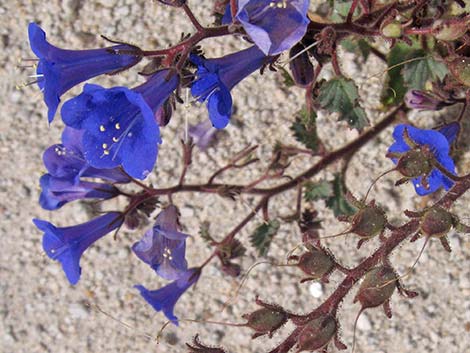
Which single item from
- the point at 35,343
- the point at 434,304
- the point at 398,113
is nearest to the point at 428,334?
the point at 434,304

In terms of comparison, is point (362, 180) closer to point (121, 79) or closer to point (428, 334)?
point (428, 334)

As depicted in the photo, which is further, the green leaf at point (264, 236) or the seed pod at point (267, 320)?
the green leaf at point (264, 236)

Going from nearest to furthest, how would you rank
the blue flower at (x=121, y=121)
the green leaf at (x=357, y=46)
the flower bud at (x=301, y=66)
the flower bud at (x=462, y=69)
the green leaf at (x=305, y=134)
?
1. the blue flower at (x=121, y=121)
2. the flower bud at (x=462, y=69)
3. the flower bud at (x=301, y=66)
4. the green leaf at (x=357, y=46)
5. the green leaf at (x=305, y=134)

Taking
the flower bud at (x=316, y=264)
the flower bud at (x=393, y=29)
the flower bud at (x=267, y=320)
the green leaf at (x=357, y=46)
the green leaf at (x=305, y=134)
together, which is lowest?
the flower bud at (x=267, y=320)

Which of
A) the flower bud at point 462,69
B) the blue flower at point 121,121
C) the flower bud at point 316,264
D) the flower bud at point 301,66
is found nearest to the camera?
the blue flower at point 121,121

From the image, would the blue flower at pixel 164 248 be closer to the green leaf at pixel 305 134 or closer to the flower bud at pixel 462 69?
the green leaf at pixel 305 134

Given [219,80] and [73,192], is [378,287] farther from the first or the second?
[73,192]

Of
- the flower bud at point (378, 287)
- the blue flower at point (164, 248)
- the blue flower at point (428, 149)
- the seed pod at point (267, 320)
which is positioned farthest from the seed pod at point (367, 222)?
the blue flower at point (164, 248)
